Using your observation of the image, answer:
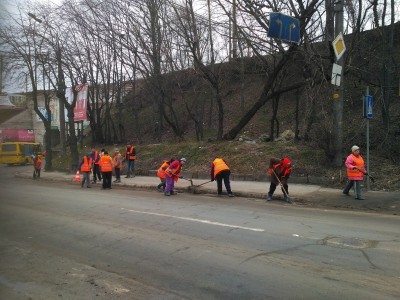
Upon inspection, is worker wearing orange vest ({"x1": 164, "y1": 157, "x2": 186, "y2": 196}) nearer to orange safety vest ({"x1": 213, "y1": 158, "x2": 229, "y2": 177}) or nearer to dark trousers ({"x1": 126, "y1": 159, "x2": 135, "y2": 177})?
orange safety vest ({"x1": 213, "y1": 158, "x2": 229, "y2": 177})

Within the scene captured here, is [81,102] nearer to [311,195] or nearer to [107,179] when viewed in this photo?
[107,179]

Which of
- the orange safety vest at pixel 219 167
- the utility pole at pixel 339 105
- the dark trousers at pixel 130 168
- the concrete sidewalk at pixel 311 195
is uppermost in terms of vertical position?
the utility pole at pixel 339 105

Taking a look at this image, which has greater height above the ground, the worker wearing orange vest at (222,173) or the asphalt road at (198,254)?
the worker wearing orange vest at (222,173)

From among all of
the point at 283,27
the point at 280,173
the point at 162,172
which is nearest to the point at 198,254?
the point at 280,173

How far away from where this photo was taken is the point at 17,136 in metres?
50.8

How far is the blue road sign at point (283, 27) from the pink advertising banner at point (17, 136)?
37151mm

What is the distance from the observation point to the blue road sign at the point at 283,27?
48.0 feet

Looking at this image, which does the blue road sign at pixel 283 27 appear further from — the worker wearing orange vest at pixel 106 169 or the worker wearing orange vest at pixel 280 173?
the worker wearing orange vest at pixel 106 169

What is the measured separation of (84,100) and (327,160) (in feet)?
64.7

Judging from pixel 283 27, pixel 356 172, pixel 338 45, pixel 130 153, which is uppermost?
pixel 283 27

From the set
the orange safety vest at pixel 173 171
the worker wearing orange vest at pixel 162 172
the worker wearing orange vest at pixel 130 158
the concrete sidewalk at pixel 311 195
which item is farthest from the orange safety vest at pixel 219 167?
the worker wearing orange vest at pixel 130 158

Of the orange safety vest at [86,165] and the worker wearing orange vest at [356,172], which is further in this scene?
the orange safety vest at [86,165]

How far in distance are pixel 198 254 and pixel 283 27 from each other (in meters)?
10.5

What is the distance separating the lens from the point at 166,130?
35.9 meters
